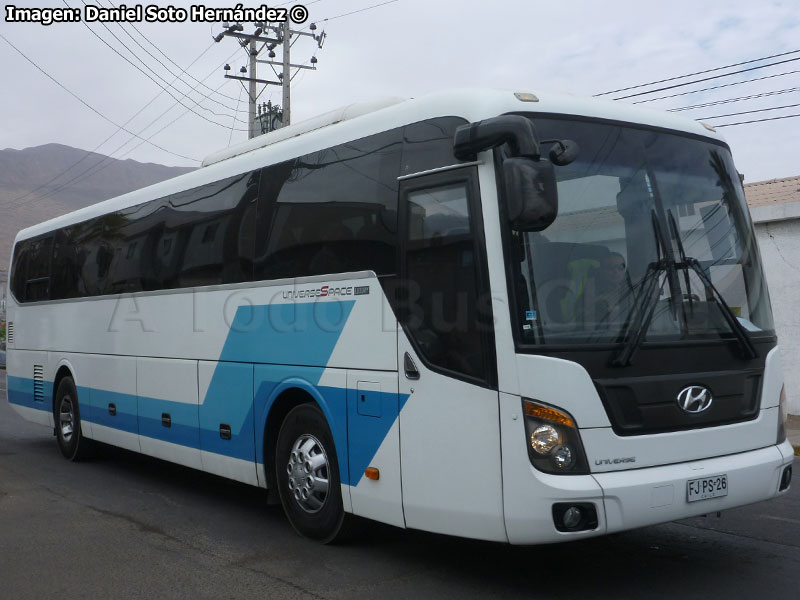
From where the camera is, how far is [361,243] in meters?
6.35

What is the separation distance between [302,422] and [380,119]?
7.56 feet

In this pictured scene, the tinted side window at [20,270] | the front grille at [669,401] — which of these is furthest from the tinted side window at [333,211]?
the tinted side window at [20,270]

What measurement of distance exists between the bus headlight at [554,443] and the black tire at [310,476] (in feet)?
6.12

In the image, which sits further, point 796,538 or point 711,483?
point 796,538

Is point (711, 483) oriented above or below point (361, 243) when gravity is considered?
below

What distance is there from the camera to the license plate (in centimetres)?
525

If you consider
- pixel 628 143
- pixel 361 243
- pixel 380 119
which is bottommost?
pixel 361 243

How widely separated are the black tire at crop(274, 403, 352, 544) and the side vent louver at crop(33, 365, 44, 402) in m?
6.37

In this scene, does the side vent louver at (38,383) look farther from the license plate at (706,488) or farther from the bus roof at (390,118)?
the license plate at (706,488)

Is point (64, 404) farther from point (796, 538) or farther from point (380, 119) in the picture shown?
point (796, 538)

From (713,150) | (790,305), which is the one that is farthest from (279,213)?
(790,305)

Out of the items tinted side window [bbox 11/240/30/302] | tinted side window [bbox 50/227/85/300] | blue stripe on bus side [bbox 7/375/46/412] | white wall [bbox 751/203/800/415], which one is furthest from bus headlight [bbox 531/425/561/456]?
white wall [bbox 751/203/800/415]

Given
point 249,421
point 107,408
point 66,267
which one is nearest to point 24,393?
point 66,267

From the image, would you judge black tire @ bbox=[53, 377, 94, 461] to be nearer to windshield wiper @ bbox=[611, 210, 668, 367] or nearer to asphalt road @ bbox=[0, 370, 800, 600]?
asphalt road @ bbox=[0, 370, 800, 600]
